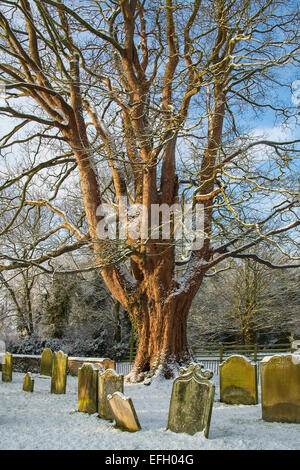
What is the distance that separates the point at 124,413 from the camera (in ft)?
16.5

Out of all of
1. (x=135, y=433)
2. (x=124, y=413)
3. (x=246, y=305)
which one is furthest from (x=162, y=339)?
(x=246, y=305)

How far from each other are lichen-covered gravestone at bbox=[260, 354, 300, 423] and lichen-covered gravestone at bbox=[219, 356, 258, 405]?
1010 millimetres

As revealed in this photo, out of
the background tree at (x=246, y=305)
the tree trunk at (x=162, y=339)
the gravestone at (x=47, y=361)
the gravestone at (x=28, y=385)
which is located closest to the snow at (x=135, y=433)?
the gravestone at (x=28, y=385)

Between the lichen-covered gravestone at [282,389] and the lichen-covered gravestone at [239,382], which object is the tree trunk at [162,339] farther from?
the lichen-covered gravestone at [282,389]

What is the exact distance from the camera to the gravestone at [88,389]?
20.3 ft

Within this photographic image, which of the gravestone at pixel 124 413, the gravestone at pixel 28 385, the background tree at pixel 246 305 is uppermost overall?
the background tree at pixel 246 305

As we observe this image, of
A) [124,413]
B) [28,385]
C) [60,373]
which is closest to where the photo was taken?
[124,413]

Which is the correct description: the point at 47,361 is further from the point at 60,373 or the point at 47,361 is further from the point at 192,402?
the point at 192,402

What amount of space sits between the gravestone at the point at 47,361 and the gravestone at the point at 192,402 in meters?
7.44

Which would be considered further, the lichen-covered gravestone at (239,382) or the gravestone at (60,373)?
the gravestone at (60,373)

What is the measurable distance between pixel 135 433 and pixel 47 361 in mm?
7498

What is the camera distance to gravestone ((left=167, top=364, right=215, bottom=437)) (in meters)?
4.68
